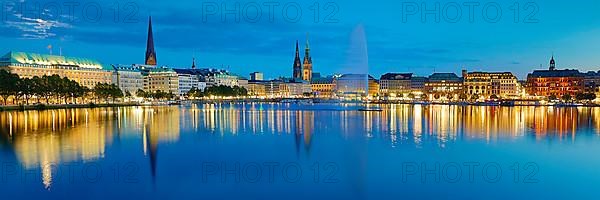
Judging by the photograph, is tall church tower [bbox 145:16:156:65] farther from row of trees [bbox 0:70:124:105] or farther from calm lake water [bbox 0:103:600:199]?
calm lake water [bbox 0:103:600:199]

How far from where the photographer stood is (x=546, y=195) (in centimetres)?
1444

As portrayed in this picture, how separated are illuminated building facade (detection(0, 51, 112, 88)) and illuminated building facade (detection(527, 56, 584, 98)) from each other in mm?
126077

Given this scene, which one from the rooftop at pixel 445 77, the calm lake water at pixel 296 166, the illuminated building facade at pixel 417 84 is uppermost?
the rooftop at pixel 445 77

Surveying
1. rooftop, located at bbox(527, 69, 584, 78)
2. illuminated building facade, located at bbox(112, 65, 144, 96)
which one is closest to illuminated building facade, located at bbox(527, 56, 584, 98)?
rooftop, located at bbox(527, 69, 584, 78)

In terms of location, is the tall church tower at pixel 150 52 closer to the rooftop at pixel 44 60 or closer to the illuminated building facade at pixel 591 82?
the rooftop at pixel 44 60

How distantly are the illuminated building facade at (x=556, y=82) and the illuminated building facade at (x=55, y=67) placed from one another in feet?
414

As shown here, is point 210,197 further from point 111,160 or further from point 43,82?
point 43,82

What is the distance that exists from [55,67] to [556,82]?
446ft

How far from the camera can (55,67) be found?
11881 cm

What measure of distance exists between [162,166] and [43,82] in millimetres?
72220

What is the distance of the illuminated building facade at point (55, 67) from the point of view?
10744 centimetres

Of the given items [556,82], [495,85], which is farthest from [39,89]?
[556,82]

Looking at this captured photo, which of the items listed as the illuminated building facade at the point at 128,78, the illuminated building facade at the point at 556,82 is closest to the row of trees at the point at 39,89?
the illuminated building facade at the point at 128,78

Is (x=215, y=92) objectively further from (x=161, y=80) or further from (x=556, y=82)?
(x=556, y=82)
